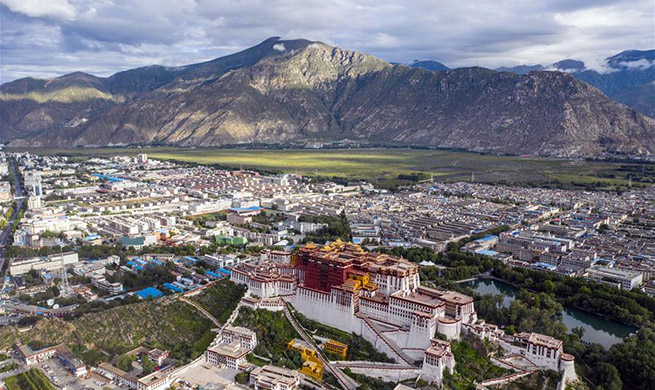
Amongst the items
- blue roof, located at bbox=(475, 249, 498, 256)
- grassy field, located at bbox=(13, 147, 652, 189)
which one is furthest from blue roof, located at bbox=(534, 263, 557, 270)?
grassy field, located at bbox=(13, 147, 652, 189)

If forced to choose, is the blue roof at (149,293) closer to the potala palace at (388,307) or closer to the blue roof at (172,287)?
the blue roof at (172,287)

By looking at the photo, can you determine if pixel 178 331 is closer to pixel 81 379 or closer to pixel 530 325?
pixel 81 379

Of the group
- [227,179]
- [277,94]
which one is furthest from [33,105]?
[227,179]

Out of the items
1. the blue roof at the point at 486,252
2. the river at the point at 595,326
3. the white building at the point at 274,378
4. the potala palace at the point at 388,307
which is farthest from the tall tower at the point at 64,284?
the blue roof at the point at 486,252

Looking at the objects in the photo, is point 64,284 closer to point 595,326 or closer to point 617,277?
point 595,326

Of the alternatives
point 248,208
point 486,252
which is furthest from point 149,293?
point 248,208

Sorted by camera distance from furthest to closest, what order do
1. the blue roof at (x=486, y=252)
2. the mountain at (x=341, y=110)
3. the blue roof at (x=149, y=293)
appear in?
the mountain at (x=341, y=110) → the blue roof at (x=486, y=252) → the blue roof at (x=149, y=293)

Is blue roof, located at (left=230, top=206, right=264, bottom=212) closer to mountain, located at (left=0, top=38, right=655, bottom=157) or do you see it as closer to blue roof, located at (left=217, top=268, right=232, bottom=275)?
blue roof, located at (left=217, top=268, right=232, bottom=275)
